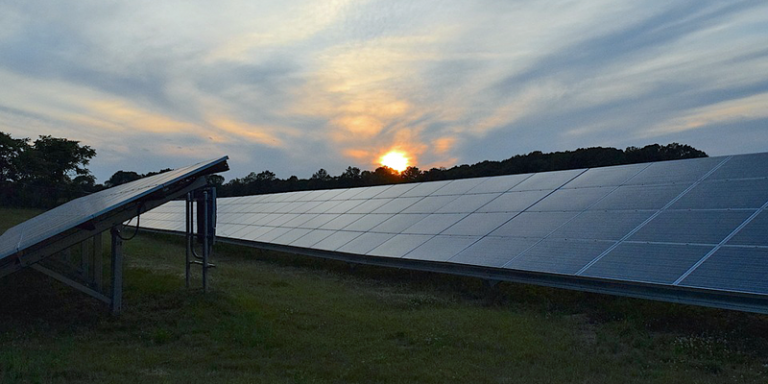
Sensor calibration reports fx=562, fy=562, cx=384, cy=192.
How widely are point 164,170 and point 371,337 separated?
60.3 meters

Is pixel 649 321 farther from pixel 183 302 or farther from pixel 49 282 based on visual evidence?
pixel 49 282

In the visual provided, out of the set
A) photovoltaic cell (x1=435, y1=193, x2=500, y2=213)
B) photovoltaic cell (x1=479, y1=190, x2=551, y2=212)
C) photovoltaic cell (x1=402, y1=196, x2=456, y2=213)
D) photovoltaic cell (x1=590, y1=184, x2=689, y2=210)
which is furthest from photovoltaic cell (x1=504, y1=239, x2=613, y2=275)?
photovoltaic cell (x1=402, y1=196, x2=456, y2=213)

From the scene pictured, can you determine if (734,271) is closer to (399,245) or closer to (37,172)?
(399,245)

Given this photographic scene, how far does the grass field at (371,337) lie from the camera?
680cm

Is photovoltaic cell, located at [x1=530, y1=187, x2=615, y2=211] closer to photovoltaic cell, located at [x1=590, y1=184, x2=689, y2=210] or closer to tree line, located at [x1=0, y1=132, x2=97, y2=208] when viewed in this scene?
photovoltaic cell, located at [x1=590, y1=184, x2=689, y2=210]

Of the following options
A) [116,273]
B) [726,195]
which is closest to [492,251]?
[726,195]

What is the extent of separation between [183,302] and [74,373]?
4230 mm

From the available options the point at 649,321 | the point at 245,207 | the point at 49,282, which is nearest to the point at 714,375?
the point at 649,321

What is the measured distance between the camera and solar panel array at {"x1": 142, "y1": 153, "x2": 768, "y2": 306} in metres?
9.09

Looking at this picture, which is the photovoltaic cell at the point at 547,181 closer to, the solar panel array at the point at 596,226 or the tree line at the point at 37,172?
the solar panel array at the point at 596,226

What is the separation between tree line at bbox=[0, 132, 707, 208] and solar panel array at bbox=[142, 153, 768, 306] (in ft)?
87.7

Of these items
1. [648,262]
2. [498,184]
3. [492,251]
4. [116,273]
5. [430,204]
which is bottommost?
[116,273]

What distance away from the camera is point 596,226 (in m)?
11.7

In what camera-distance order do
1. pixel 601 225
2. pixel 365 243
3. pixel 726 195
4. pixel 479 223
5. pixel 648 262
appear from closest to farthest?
pixel 648 262, pixel 726 195, pixel 601 225, pixel 479 223, pixel 365 243
